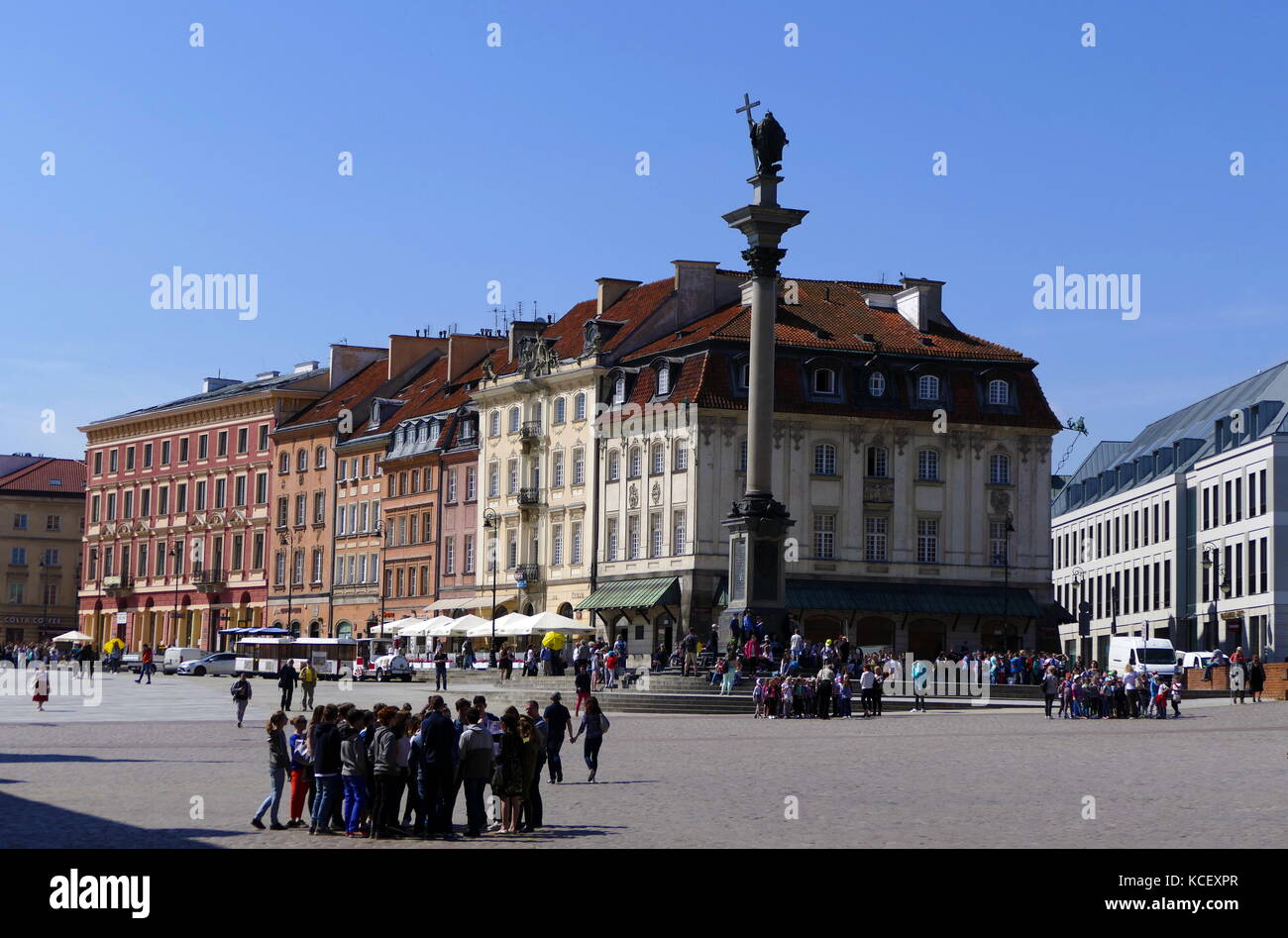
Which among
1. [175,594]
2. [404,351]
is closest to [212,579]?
[175,594]

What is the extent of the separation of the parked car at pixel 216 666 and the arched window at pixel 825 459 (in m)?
29.1

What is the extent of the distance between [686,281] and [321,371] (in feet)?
125

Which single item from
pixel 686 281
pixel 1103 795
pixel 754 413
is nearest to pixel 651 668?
pixel 754 413

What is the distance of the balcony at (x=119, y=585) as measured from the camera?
13225cm

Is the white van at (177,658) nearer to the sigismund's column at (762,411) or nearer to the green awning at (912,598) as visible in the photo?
the green awning at (912,598)

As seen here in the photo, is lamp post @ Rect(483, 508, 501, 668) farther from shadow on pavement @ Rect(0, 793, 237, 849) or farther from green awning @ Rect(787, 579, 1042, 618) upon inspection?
shadow on pavement @ Rect(0, 793, 237, 849)

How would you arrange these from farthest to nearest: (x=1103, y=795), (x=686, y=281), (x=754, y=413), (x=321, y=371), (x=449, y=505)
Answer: (x=321, y=371) → (x=449, y=505) → (x=686, y=281) → (x=754, y=413) → (x=1103, y=795)

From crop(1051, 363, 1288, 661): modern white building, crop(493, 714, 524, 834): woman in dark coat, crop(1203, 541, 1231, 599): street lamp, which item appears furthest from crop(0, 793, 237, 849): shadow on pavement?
crop(1203, 541, 1231, 599): street lamp

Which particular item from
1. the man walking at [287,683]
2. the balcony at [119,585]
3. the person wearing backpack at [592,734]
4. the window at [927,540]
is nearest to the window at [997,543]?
the window at [927,540]

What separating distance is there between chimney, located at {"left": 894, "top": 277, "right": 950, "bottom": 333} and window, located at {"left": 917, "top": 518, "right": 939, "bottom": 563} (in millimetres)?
8853

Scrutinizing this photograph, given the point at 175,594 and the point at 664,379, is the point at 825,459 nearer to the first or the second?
the point at 664,379
